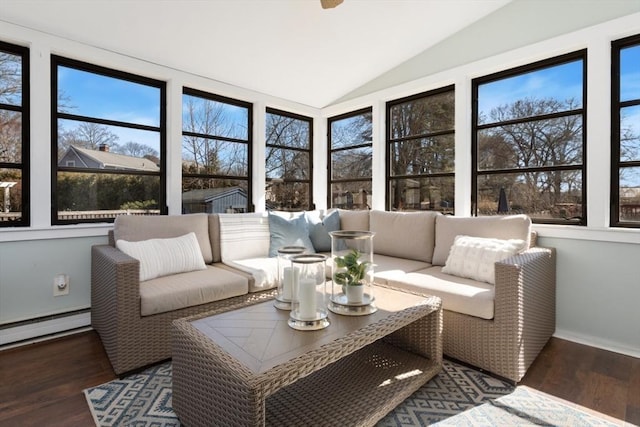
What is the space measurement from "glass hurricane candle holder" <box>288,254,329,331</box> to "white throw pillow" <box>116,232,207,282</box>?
126 centimetres

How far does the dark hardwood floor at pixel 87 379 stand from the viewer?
1.72 meters

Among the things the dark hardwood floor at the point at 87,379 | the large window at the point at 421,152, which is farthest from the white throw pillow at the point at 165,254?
the large window at the point at 421,152

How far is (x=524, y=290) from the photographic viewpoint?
2.06 metres

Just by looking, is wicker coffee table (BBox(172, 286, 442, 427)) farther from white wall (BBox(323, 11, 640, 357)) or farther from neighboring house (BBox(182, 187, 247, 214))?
neighboring house (BBox(182, 187, 247, 214))

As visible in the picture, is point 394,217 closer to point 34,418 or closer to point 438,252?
point 438,252

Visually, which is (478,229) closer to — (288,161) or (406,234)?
(406,234)

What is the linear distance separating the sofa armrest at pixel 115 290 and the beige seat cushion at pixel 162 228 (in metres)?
0.21

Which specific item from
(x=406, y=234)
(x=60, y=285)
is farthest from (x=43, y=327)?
(x=406, y=234)

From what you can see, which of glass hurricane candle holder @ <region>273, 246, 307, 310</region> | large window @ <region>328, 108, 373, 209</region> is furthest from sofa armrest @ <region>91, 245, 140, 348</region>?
large window @ <region>328, 108, 373, 209</region>

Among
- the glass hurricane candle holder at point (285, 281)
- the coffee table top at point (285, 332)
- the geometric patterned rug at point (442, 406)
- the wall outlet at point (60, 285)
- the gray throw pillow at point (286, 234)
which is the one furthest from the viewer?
the gray throw pillow at point (286, 234)

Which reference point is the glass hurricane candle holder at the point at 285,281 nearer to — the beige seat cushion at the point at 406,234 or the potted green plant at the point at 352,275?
the potted green plant at the point at 352,275

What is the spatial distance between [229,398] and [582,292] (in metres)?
2.68

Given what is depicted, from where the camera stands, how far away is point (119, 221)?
265cm

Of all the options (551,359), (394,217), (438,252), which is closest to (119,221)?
(394,217)
